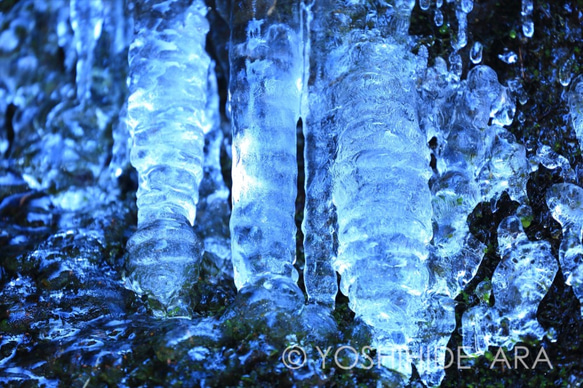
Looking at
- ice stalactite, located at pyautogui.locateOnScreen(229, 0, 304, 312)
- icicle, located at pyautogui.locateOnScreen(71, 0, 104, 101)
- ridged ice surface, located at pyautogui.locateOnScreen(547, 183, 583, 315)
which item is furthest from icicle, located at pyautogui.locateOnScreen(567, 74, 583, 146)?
icicle, located at pyautogui.locateOnScreen(71, 0, 104, 101)

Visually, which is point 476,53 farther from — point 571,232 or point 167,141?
point 167,141

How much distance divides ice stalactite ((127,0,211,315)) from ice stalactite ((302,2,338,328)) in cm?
51

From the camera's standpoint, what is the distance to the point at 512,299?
3.31 m

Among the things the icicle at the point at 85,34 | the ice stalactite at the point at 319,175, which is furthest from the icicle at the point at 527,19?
the icicle at the point at 85,34

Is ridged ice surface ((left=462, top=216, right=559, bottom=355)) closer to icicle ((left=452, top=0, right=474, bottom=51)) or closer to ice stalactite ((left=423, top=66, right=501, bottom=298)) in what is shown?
ice stalactite ((left=423, top=66, right=501, bottom=298))

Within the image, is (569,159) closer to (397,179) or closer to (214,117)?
(397,179)

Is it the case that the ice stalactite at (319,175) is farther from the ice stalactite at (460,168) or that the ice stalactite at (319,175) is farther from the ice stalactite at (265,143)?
the ice stalactite at (460,168)

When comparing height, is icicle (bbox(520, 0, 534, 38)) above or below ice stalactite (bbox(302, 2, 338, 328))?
above

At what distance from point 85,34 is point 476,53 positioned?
2.00 metres

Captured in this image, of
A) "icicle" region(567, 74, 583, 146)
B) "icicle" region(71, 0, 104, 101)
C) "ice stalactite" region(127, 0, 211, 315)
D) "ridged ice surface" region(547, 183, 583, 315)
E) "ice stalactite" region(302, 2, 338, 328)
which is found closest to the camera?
"ice stalactite" region(127, 0, 211, 315)

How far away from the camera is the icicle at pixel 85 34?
3.79 meters

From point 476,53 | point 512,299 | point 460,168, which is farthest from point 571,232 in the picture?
point 476,53

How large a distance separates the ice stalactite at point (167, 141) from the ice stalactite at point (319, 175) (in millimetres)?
510

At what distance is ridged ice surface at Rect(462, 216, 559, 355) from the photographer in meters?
3.31
